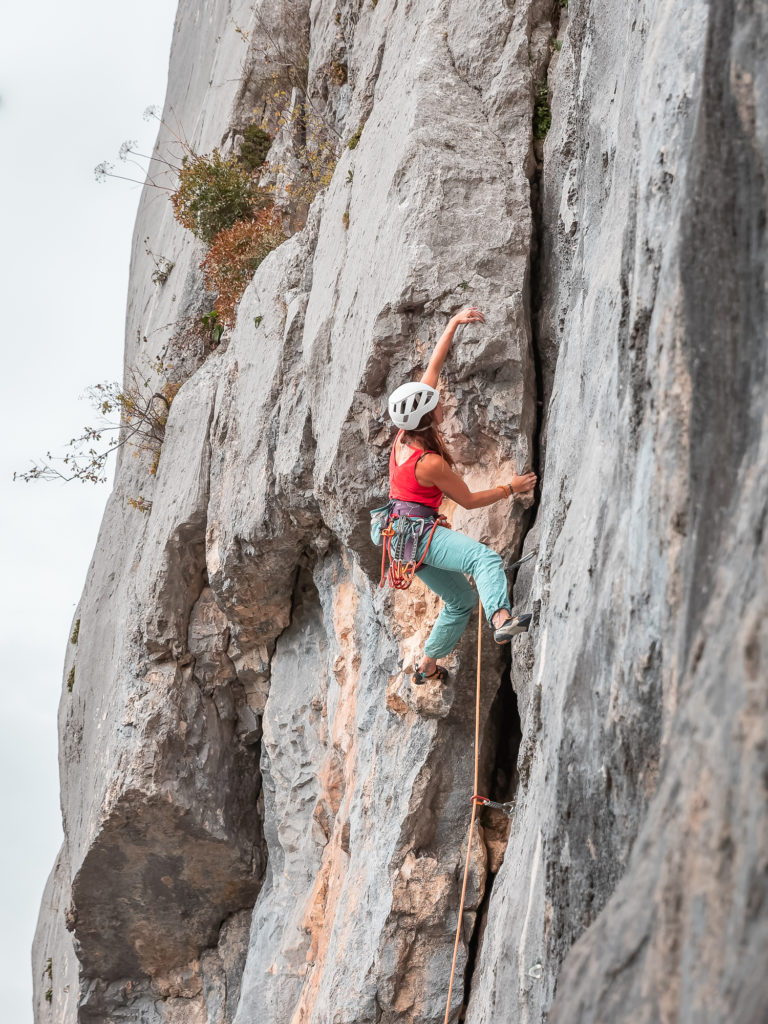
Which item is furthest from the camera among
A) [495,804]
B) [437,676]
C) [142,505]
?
[142,505]

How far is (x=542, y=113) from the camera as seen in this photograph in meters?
7.39

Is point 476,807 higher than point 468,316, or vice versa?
point 468,316

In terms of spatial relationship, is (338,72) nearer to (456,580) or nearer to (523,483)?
(523,483)

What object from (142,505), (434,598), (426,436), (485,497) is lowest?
(434,598)

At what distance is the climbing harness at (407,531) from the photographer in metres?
6.29

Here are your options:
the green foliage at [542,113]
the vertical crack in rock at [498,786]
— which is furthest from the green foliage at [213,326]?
the vertical crack in rock at [498,786]

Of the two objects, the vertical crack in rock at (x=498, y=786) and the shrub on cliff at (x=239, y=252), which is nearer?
the vertical crack in rock at (x=498, y=786)

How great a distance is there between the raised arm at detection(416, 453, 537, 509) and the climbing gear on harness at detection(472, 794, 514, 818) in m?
1.82

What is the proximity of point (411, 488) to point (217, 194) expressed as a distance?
297 inches

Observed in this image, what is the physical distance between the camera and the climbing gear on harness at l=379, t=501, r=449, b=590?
20.6ft

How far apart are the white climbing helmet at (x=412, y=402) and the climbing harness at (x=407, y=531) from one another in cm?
56

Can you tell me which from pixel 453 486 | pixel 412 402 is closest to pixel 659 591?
pixel 453 486

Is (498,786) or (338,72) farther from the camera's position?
(338,72)

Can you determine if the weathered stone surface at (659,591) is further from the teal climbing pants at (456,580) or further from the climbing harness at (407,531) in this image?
the climbing harness at (407,531)
